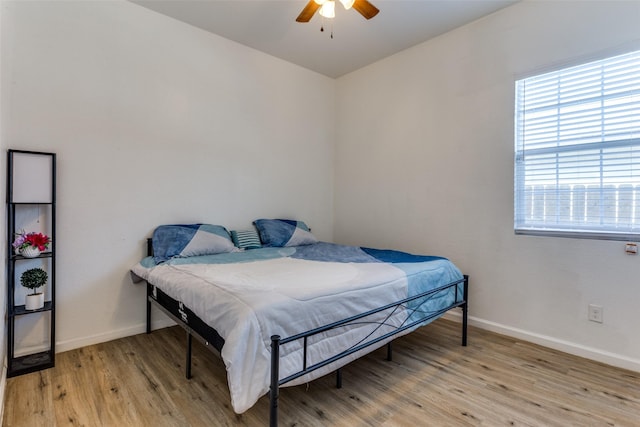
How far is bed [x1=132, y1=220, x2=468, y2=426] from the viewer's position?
138 centimetres

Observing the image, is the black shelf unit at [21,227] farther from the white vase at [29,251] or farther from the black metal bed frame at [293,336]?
the black metal bed frame at [293,336]

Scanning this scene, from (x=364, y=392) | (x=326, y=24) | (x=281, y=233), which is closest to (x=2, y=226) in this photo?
(x=281, y=233)

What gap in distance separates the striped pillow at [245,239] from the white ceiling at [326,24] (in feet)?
6.50

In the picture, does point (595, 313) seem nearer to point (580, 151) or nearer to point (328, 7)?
point (580, 151)

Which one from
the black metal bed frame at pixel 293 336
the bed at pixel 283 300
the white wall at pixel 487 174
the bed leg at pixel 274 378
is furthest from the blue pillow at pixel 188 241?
the white wall at pixel 487 174

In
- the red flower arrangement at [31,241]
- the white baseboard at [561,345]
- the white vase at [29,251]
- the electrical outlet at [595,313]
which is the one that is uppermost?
the red flower arrangement at [31,241]

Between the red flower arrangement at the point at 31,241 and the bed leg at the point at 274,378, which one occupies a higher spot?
the red flower arrangement at the point at 31,241

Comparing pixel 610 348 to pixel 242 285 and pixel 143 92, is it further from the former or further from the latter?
pixel 143 92

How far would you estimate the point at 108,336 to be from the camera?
261 cm

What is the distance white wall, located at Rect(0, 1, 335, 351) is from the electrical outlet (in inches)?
118

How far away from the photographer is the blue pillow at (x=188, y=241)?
2582mm

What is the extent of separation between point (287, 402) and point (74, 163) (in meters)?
2.31

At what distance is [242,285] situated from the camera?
5.68 ft

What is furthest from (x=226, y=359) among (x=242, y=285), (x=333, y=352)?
(x=333, y=352)
